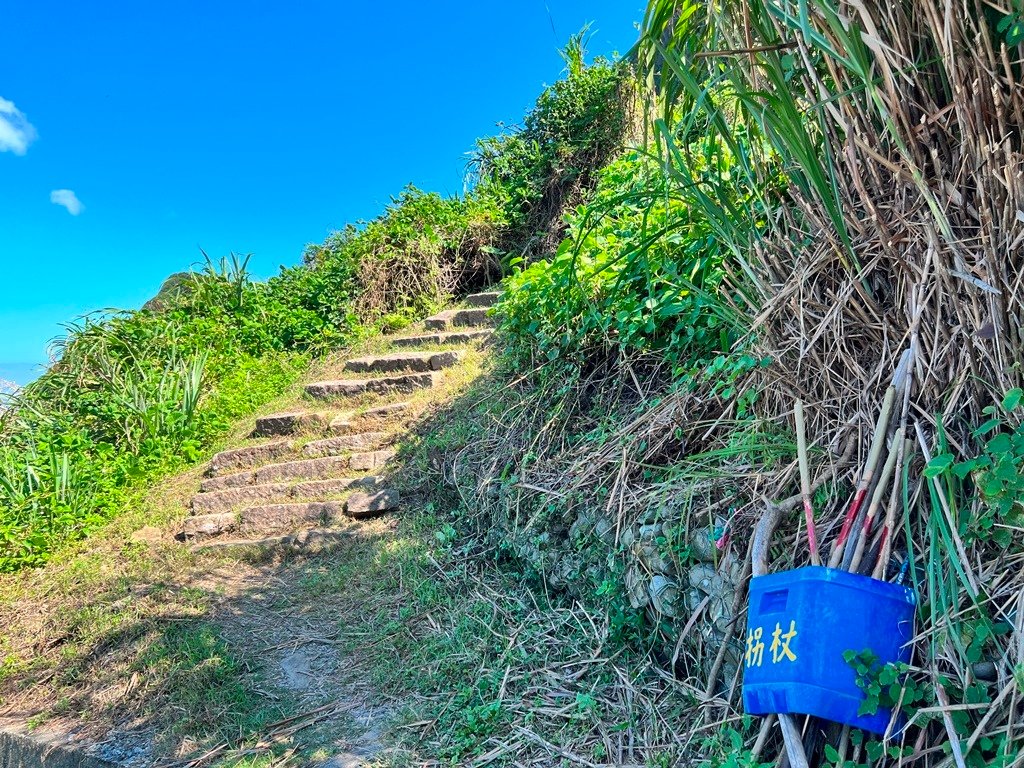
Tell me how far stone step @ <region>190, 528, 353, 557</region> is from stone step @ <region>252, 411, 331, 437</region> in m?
1.36

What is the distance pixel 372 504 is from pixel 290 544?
558 mm

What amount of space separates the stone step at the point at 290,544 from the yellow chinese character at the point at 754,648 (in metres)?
2.71

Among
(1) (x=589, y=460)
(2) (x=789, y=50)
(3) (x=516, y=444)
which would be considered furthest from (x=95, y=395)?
(2) (x=789, y=50)

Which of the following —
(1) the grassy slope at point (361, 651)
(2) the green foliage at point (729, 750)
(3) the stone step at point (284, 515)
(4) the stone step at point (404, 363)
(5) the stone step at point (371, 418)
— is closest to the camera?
(2) the green foliage at point (729, 750)

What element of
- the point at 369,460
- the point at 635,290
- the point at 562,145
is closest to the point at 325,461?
the point at 369,460

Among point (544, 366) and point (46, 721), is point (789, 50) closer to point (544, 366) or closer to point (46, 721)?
point (544, 366)

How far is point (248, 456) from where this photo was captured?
527cm

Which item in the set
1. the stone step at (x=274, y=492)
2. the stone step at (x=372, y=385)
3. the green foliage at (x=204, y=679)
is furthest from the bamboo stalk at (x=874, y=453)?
the stone step at (x=372, y=385)

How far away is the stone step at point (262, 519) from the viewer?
416 cm

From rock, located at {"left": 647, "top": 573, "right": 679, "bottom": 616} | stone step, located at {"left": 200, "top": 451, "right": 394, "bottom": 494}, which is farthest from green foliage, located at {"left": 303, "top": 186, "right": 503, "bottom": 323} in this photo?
rock, located at {"left": 647, "top": 573, "right": 679, "bottom": 616}

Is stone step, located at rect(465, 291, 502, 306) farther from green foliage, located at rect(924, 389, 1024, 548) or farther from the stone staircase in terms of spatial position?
green foliage, located at rect(924, 389, 1024, 548)

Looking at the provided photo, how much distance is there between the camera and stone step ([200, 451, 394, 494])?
457 centimetres

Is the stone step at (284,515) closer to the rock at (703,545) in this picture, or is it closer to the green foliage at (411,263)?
the rock at (703,545)

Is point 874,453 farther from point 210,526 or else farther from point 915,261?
point 210,526
